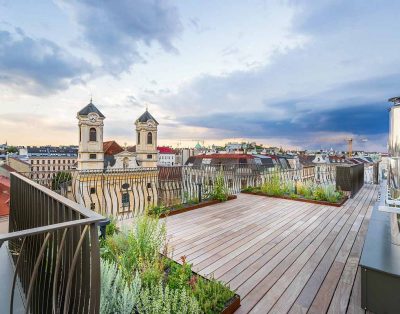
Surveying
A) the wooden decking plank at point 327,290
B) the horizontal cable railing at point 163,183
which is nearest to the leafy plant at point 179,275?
the wooden decking plank at point 327,290

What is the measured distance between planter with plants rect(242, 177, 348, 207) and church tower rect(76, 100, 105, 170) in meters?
22.8

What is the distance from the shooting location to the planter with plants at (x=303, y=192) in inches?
233

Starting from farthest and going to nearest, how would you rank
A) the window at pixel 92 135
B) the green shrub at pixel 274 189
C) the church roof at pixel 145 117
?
the church roof at pixel 145 117 → the window at pixel 92 135 → the green shrub at pixel 274 189

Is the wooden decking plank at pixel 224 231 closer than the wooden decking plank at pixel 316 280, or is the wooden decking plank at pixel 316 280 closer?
the wooden decking plank at pixel 316 280

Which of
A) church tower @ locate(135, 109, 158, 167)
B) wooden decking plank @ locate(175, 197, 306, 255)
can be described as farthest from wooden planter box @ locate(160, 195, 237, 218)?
church tower @ locate(135, 109, 158, 167)

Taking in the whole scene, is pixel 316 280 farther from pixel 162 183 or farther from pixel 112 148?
pixel 112 148

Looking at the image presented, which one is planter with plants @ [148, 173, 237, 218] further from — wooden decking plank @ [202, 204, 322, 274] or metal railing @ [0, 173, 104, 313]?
metal railing @ [0, 173, 104, 313]

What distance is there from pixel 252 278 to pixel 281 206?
3.59m

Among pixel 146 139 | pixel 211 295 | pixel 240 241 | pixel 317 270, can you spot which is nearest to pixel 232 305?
pixel 211 295

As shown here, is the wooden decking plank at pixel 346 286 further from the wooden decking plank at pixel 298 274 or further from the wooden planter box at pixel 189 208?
the wooden planter box at pixel 189 208

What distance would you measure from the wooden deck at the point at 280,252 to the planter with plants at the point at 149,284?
0.31 meters

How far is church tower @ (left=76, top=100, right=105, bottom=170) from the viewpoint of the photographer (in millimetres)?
24281

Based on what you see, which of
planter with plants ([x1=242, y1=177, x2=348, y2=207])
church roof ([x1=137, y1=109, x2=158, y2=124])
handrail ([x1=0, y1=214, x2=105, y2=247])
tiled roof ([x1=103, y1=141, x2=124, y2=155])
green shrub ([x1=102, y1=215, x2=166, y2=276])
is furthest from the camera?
Result: tiled roof ([x1=103, y1=141, x2=124, y2=155])

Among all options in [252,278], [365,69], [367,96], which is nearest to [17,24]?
[252,278]
